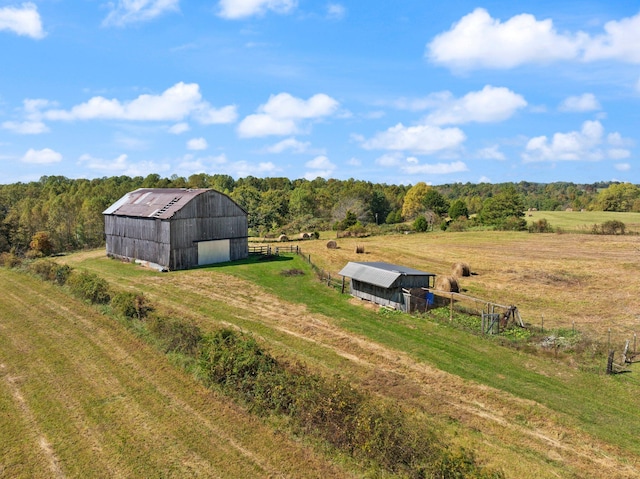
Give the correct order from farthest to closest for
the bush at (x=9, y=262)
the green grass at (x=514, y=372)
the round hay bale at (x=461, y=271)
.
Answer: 1. the bush at (x=9, y=262)
2. the round hay bale at (x=461, y=271)
3. the green grass at (x=514, y=372)

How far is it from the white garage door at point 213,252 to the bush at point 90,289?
1231 cm

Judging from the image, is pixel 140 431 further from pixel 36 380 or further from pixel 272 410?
pixel 36 380

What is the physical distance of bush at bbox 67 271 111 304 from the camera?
30.1m

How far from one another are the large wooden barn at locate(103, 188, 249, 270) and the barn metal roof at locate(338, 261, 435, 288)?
57.6 feet

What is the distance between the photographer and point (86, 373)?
19.1m

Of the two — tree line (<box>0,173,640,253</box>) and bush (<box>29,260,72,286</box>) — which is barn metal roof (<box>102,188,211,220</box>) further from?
tree line (<box>0,173,640,253</box>)

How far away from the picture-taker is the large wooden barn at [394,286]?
1118 inches

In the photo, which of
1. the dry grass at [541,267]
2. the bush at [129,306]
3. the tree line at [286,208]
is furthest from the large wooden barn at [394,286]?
the tree line at [286,208]

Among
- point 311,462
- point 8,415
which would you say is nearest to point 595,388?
point 311,462

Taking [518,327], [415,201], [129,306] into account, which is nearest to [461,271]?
[518,327]

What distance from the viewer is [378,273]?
30.2m

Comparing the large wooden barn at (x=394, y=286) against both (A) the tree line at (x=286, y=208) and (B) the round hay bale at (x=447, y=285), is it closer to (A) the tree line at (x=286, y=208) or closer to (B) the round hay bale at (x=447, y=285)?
(B) the round hay bale at (x=447, y=285)

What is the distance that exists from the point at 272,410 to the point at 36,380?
10.4 metres

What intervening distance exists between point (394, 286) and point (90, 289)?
20312 mm
